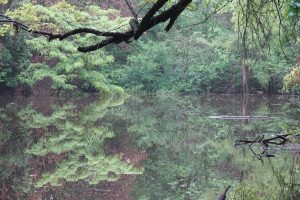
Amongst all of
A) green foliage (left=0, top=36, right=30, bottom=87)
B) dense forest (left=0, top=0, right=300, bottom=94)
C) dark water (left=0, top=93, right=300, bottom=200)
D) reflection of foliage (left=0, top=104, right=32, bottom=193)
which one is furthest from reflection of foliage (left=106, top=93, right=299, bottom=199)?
green foliage (left=0, top=36, right=30, bottom=87)

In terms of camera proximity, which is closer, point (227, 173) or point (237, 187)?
point (237, 187)

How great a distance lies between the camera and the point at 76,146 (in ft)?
38.4

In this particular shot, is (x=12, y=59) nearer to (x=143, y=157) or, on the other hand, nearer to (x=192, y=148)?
(x=192, y=148)

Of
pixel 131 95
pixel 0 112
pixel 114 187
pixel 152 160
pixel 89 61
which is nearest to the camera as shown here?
pixel 114 187

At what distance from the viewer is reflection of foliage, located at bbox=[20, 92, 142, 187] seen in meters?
8.94

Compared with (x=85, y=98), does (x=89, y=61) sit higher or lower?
higher

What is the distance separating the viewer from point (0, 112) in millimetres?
18219

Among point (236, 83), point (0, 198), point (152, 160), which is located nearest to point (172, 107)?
point (236, 83)

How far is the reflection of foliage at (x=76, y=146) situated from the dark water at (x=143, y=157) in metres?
0.02

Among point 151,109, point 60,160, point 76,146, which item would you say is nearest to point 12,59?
point 151,109

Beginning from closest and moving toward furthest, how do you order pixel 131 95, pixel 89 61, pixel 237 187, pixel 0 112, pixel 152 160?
pixel 237 187 → pixel 152 160 → pixel 0 112 → pixel 89 61 → pixel 131 95

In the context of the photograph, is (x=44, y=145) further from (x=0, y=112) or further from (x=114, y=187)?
(x=0, y=112)

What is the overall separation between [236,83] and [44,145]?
62.2 feet

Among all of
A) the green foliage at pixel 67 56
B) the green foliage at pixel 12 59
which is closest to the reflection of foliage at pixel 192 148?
the green foliage at pixel 67 56
